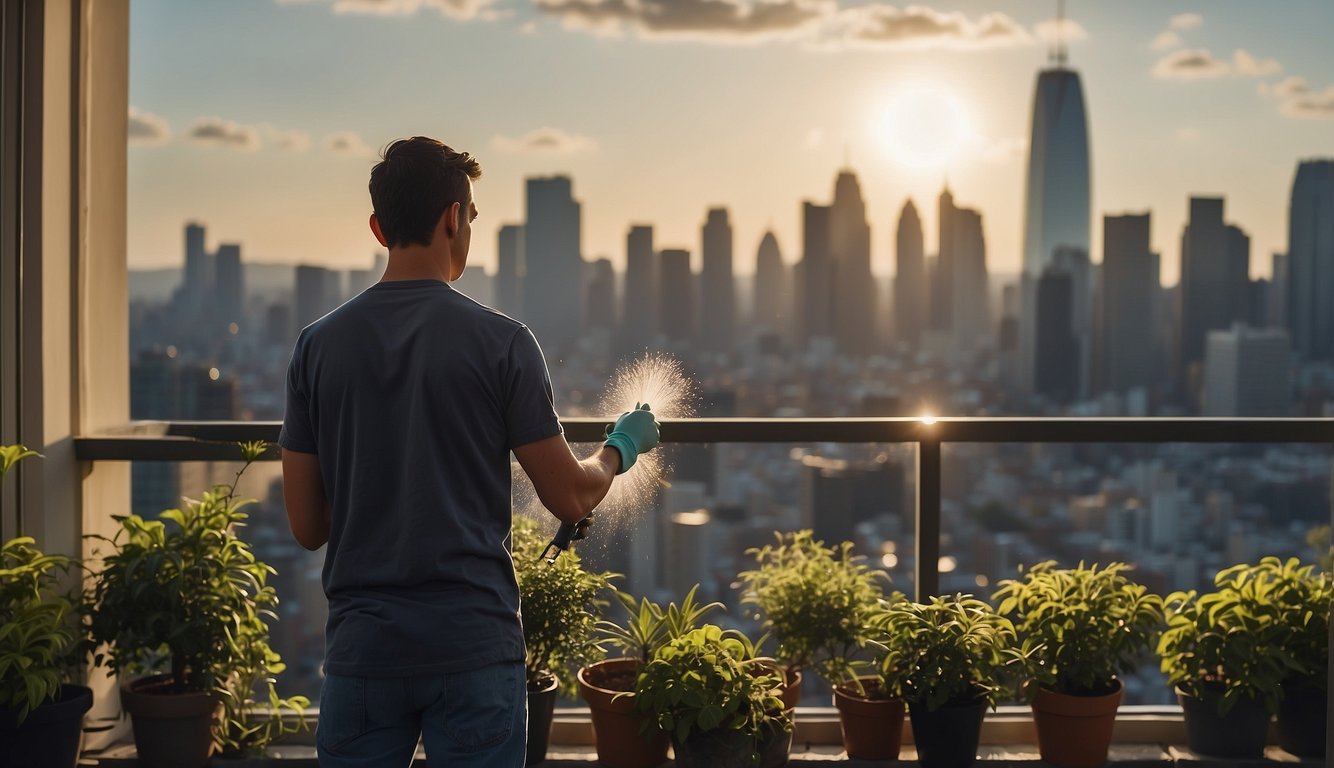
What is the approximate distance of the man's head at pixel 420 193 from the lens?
152 cm

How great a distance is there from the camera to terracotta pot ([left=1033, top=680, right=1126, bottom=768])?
294 cm

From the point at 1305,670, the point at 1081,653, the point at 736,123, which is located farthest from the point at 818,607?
the point at 736,123

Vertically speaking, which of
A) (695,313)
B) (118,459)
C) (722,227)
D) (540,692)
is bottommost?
(540,692)

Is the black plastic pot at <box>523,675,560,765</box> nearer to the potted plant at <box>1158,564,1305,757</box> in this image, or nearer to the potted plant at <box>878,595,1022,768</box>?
the potted plant at <box>878,595,1022,768</box>

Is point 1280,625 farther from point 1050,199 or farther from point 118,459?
point 1050,199

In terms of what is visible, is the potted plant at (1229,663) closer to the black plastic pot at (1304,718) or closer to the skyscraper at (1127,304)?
the black plastic pot at (1304,718)

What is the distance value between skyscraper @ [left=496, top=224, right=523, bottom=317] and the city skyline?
77 millimetres

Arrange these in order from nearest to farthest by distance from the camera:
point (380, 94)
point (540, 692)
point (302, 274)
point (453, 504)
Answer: point (453, 504), point (540, 692), point (302, 274), point (380, 94)

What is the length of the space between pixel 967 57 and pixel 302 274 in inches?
131

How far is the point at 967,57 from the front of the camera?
588 centimetres

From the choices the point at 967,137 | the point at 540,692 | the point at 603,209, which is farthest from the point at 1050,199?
the point at 540,692

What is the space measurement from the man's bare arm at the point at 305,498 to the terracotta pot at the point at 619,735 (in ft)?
4.46

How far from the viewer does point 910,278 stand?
19.8ft

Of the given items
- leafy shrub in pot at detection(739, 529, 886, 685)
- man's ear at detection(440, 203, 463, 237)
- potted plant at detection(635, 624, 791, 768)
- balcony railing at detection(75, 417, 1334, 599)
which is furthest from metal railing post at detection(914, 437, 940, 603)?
man's ear at detection(440, 203, 463, 237)
